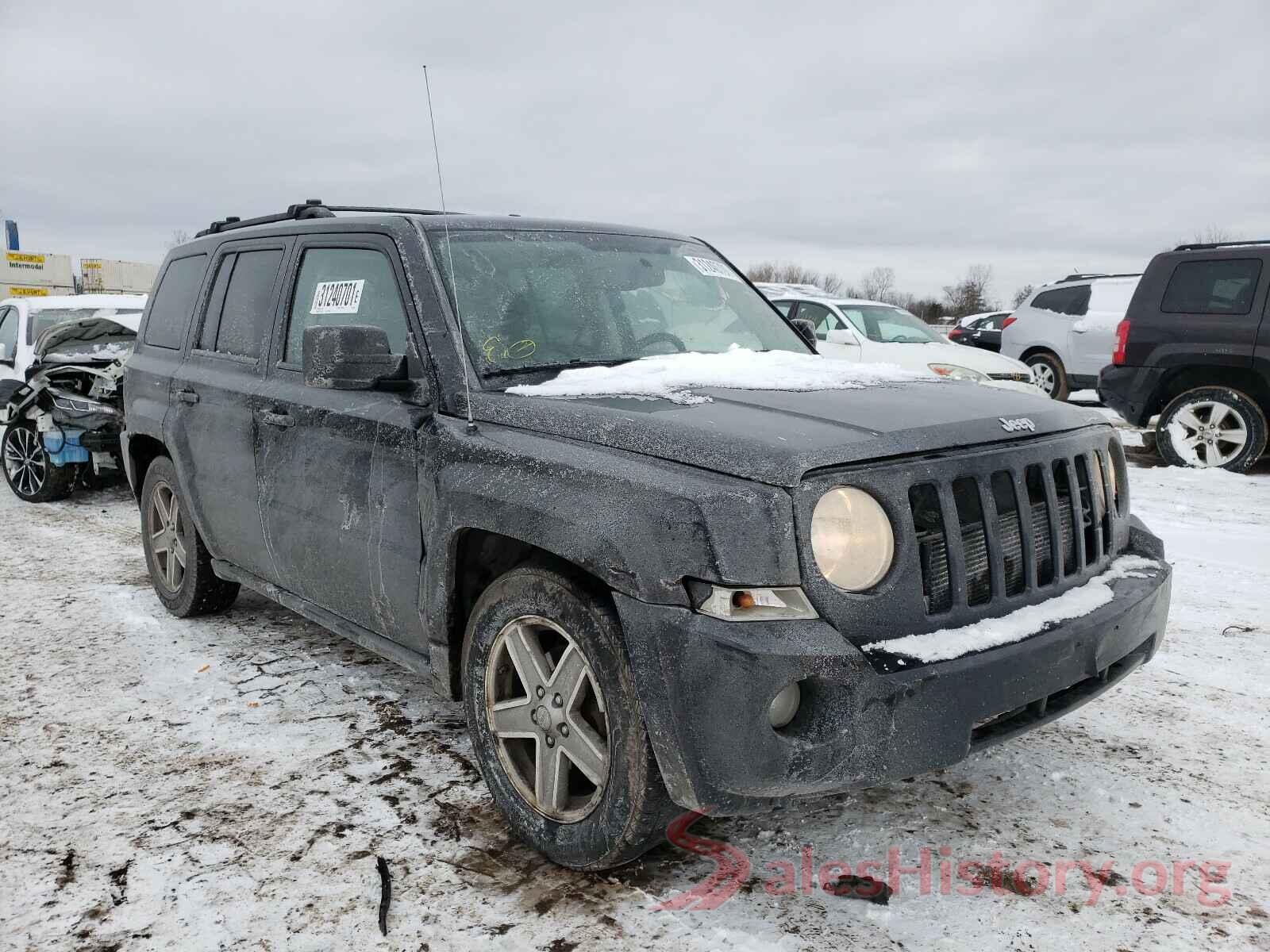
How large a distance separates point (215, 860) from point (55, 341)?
324 inches

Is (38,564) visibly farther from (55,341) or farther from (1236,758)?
(1236,758)

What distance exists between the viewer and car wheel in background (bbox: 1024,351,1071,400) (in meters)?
14.6

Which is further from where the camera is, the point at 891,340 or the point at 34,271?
the point at 34,271

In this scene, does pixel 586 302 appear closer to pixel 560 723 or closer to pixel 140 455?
pixel 560 723

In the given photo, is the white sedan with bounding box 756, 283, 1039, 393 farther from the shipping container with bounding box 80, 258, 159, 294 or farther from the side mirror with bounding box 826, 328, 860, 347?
the shipping container with bounding box 80, 258, 159, 294

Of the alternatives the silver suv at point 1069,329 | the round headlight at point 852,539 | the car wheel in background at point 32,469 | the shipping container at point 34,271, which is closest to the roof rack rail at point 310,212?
the round headlight at point 852,539

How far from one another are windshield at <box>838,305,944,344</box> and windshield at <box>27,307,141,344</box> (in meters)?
8.08

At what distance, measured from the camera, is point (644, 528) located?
2.31 meters

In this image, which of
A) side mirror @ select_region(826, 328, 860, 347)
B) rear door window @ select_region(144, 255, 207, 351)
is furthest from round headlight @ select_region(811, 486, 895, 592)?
side mirror @ select_region(826, 328, 860, 347)

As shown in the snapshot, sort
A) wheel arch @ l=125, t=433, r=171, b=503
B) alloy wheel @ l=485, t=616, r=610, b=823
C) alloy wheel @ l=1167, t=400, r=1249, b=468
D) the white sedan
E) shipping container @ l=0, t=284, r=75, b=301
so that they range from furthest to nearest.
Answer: shipping container @ l=0, t=284, r=75, b=301 < the white sedan < alloy wheel @ l=1167, t=400, r=1249, b=468 < wheel arch @ l=125, t=433, r=171, b=503 < alloy wheel @ l=485, t=616, r=610, b=823

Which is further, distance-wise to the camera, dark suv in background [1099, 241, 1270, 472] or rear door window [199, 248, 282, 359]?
dark suv in background [1099, 241, 1270, 472]

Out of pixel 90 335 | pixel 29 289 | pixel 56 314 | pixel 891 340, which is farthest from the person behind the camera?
pixel 29 289

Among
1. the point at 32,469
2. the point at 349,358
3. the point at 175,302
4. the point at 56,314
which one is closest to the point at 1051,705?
the point at 349,358

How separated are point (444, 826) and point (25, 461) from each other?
7375 mm
